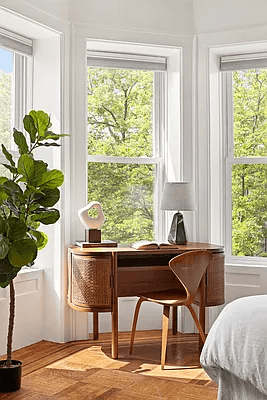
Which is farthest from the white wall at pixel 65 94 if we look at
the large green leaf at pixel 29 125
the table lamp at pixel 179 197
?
the large green leaf at pixel 29 125

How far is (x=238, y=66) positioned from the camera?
4.94m

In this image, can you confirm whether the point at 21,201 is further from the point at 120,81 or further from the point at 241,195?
the point at 241,195

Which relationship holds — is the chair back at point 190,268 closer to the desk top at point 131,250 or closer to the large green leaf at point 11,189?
the desk top at point 131,250

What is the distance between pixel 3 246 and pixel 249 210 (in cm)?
261

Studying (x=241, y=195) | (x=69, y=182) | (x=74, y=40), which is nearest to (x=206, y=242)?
(x=241, y=195)

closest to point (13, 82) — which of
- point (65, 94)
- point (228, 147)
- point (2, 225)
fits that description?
point (65, 94)

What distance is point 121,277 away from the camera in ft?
14.9

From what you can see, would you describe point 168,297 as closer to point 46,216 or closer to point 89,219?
point 89,219

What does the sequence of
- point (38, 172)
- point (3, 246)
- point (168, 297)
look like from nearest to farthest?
point (3, 246) < point (38, 172) < point (168, 297)

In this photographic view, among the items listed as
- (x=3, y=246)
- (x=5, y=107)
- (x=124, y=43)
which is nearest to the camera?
(x=3, y=246)

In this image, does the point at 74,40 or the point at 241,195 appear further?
the point at 241,195

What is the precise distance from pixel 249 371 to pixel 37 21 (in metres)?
3.01

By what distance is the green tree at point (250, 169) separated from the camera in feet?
16.2

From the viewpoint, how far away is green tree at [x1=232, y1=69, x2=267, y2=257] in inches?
195
